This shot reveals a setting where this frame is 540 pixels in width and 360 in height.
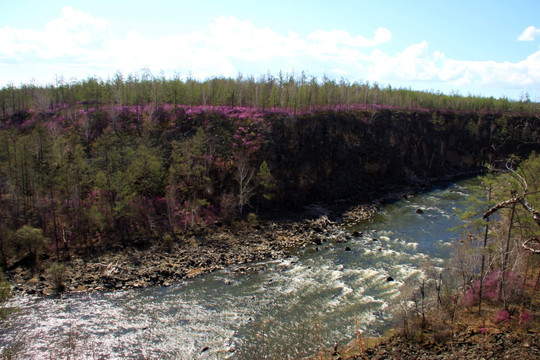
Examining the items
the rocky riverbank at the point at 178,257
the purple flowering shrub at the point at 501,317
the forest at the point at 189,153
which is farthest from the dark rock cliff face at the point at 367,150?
the purple flowering shrub at the point at 501,317

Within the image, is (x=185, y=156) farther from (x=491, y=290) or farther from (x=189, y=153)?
(x=491, y=290)

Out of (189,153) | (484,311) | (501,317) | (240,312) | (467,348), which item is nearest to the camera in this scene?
(467,348)

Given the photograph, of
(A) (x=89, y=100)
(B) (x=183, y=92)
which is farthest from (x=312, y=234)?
(A) (x=89, y=100)

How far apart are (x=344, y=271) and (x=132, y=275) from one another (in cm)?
1887

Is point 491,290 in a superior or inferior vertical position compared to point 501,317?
superior

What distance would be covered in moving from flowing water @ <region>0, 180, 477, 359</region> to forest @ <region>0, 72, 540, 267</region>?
1102 centimetres

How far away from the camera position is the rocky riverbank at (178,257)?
97.4 feet

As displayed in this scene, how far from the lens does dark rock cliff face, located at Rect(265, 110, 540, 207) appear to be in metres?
57.0

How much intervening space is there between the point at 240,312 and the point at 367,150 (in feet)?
168

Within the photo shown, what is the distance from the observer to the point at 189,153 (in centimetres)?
4531

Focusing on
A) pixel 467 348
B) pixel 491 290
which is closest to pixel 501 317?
pixel 491 290

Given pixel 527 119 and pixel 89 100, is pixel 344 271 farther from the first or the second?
pixel 527 119

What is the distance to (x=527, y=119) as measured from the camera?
104 m

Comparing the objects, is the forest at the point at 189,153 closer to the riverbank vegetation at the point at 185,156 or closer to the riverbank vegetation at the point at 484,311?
the riverbank vegetation at the point at 185,156
